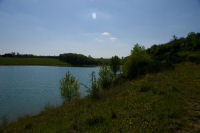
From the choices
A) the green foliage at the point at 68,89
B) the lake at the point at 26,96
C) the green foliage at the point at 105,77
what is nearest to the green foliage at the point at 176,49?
the green foliage at the point at 105,77

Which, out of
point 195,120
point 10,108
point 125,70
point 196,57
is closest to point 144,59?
point 125,70

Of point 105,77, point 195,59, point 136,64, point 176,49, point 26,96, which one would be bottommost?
point 26,96

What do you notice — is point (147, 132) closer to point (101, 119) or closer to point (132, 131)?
point (132, 131)

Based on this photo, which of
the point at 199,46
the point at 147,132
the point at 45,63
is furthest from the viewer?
the point at 45,63

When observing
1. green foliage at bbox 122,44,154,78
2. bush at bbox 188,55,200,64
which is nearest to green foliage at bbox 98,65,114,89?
green foliage at bbox 122,44,154,78

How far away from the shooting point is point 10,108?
13.1 m

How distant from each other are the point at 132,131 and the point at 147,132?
1.36 ft

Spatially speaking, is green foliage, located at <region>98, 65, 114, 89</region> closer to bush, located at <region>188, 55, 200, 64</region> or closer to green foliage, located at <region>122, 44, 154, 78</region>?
green foliage, located at <region>122, 44, 154, 78</region>

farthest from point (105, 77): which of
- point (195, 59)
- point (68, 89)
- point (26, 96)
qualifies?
point (195, 59)

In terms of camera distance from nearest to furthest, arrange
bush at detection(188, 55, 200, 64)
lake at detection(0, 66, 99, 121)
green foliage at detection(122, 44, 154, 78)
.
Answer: lake at detection(0, 66, 99, 121) < green foliage at detection(122, 44, 154, 78) < bush at detection(188, 55, 200, 64)

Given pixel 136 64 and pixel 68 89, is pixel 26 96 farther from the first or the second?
pixel 136 64

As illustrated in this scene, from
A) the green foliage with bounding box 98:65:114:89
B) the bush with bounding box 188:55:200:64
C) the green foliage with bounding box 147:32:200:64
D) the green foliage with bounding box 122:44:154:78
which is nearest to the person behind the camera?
the green foliage with bounding box 98:65:114:89

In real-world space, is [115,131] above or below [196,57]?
below

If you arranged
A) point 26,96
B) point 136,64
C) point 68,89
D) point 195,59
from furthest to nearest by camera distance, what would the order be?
point 195,59
point 136,64
point 26,96
point 68,89
